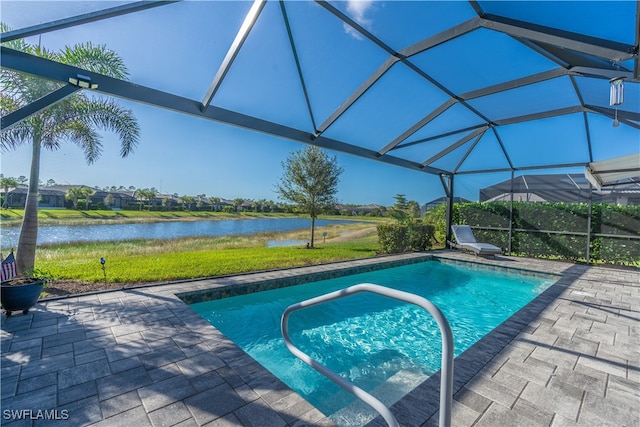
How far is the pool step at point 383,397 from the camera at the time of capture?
260 cm

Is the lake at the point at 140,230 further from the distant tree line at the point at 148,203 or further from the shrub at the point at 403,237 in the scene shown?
the shrub at the point at 403,237

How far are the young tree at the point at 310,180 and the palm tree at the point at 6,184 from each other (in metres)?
9.39

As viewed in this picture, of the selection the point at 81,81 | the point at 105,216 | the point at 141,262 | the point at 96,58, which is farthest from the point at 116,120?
the point at 105,216

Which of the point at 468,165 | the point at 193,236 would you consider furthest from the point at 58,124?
the point at 468,165

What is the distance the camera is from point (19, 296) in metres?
3.88

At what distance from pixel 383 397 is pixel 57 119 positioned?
7509 mm

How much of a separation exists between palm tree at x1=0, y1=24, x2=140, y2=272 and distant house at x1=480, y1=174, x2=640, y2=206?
1328 centimetres

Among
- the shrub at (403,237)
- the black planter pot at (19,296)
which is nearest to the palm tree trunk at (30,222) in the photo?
the black planter pot at (19,296)

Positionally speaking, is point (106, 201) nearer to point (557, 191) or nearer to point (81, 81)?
point (81, 81)

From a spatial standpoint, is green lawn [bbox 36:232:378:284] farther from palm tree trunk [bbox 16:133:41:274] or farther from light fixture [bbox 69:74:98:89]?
light fixture [bbox 69:74:98:89]

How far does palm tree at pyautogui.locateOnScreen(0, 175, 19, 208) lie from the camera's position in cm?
559

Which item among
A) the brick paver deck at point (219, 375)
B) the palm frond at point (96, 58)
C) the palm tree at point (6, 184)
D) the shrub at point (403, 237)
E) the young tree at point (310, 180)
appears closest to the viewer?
the brick paver deck at point (219, 375)

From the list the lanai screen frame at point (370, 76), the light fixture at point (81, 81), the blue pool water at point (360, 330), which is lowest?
the blue pool water at point (360, 330)

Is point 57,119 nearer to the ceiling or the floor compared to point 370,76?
nearer to the floor
